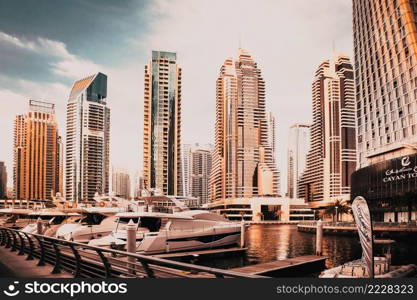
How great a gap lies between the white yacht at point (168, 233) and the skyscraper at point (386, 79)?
57.8 m

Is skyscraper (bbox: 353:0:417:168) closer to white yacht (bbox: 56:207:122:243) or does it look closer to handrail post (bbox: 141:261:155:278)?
white yacht (bbox: 56:207:122:243)

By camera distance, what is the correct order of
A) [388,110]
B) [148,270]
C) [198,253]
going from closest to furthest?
1. [148,270]
2. [198,253]
3. [388,110]

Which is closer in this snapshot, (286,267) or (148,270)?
(148,270)

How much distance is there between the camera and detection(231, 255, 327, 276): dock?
29.7m

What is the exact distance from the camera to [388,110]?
338 feet

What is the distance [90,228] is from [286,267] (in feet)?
65.9

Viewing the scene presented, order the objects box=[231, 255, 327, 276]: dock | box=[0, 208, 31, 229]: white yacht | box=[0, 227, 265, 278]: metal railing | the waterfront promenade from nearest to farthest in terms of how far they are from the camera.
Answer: box=[0, 227, 265, 278]: metal railing, box=[231, 255, 327, 276]: dock, the waterfront promenade, box=[0, 208, 31, 229]: white yacht

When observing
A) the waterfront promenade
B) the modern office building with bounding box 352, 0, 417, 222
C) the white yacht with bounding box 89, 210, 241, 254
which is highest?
the modern office building with bounding box 352, 0, 417, 222

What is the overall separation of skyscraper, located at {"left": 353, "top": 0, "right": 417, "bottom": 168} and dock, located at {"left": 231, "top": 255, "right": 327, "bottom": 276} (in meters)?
60.1

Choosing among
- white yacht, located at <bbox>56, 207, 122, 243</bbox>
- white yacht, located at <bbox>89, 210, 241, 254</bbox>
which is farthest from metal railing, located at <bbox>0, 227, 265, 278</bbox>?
white yacht, located at <bbox>56, 207, 122, 243</bbox>

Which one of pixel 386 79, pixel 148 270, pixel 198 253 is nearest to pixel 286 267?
pixel 198 253

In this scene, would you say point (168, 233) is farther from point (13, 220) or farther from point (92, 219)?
point (13, 220)

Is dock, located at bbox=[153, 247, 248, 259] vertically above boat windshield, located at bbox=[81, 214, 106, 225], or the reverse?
boat windshield, located at bbox=[81, 214, 106, 225]

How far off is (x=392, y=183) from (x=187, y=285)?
301 feet
